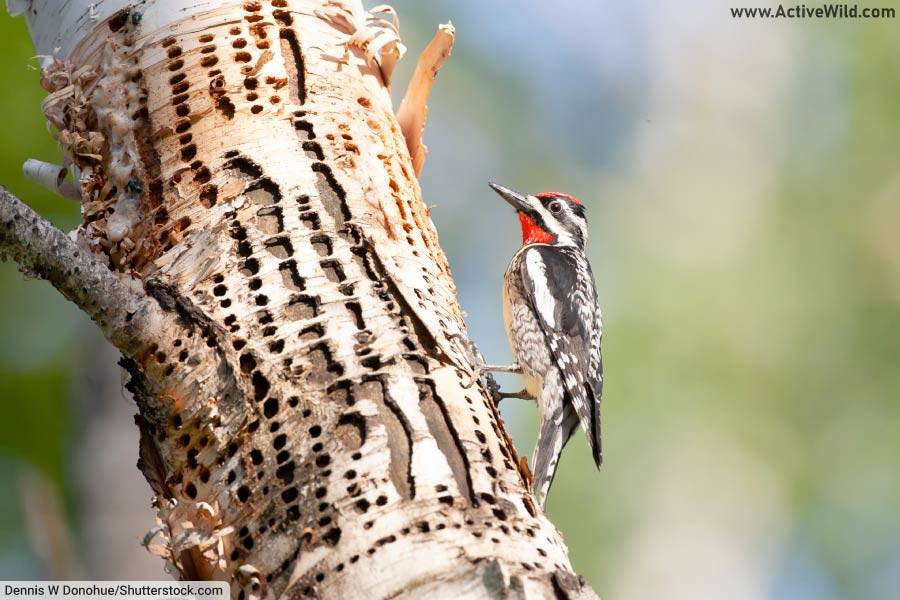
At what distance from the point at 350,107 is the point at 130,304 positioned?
96 cm

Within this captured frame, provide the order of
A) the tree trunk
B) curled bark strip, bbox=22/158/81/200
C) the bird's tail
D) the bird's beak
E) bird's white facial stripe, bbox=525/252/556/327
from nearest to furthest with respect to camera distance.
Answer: the tree trunk
curled bark strip, bbox=22/158/81/200
the bird's tail
bird's white facial stripe, bbox=525/252/556/327
the bird's beak

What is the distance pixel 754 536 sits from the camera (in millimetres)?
5977

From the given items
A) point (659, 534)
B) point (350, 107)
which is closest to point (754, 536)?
point (659, 534)

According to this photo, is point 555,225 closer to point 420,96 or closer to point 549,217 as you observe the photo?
point 549,217

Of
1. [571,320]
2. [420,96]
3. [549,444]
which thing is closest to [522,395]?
[549,444]

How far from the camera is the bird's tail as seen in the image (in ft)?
11.7

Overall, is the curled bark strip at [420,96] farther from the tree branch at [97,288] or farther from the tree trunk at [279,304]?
the tree branch at [97,288]

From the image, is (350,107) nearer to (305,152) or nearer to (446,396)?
(305,152)

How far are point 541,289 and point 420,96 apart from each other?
1504 mm

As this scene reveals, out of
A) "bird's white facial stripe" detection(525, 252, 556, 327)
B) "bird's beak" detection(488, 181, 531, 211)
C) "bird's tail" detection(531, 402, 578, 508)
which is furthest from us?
"bird's beak" detection(488, 181, 531, 211)

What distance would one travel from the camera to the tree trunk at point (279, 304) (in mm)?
1865

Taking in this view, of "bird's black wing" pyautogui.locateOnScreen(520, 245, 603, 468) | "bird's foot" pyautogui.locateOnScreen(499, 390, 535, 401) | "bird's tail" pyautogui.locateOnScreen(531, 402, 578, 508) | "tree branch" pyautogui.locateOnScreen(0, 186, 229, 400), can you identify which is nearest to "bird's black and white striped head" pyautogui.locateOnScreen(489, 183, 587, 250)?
"bird's black wing" pyautogui.locateOnScreen(520, 245, 603, 468)

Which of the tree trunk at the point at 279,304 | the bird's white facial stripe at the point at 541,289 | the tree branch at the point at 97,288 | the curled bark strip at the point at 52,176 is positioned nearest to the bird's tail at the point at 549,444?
the bird's white facial stripe at the point at 541,289

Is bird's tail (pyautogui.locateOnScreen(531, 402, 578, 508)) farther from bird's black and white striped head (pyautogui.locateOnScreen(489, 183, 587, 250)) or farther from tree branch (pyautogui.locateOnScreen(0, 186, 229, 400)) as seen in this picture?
tree branch (pyautogui.locateOnScreen(0, 186, 229, 400))
